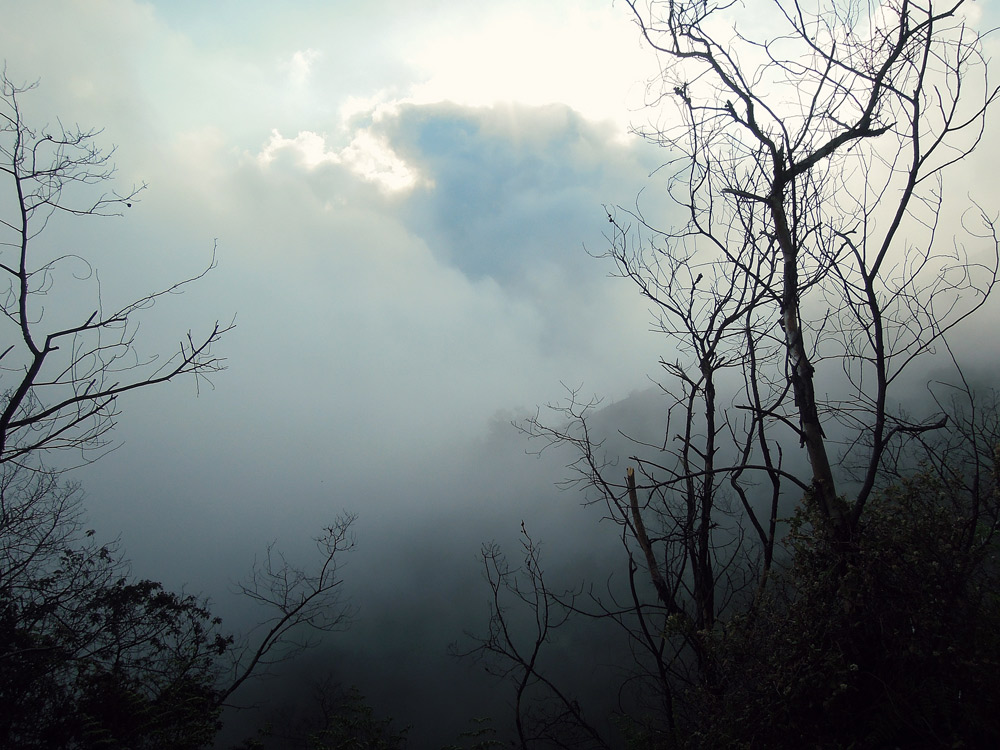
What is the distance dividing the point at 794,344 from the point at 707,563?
329 cm

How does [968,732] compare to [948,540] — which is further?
[948,540]

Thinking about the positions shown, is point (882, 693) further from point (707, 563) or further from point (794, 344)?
point (707, 563)

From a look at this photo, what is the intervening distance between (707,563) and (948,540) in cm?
307

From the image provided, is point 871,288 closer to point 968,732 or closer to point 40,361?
point 968,732

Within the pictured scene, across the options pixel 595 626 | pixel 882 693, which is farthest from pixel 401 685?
pixel 882 693

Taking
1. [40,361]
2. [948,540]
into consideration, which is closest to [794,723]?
[948,540]

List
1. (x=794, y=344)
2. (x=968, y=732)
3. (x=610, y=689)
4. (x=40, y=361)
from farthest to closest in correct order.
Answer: (x=610, y=689) → (x=40, y=361) → (x=794, y=344) → (x=968, y=732)

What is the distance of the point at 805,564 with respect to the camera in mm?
3592

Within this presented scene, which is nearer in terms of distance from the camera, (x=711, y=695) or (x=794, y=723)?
(x=794, y=723)

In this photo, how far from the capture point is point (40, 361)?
4238mm

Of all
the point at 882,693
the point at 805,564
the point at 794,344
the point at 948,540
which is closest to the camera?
the point at 882,693

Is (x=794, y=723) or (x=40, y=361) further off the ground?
(x=40, y=361)

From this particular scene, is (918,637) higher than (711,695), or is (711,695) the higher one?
(918,637)

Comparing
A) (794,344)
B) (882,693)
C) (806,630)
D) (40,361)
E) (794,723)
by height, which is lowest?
(794,723)
